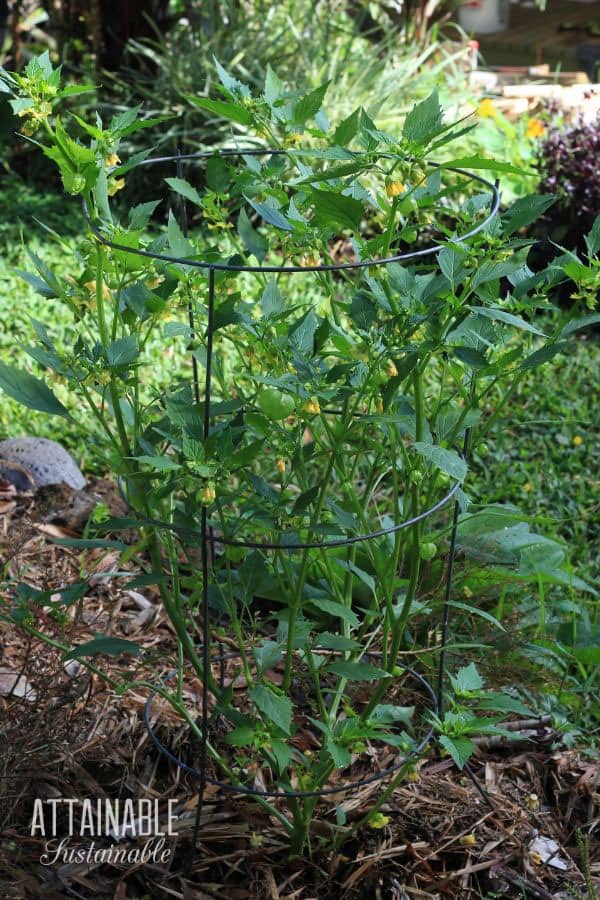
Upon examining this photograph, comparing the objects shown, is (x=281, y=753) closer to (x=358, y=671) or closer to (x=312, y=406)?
(x=358, y=671)

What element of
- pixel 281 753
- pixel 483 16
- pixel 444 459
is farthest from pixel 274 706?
pixel 483 16

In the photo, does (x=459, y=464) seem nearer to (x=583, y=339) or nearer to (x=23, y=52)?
(x=583, y=339)

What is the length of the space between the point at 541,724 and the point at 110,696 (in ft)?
3.09

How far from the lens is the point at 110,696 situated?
7.27ft

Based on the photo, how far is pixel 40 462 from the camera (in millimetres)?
3035

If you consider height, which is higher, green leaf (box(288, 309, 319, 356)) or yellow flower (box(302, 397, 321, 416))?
green leaf (box(288, 309, 319, 356))

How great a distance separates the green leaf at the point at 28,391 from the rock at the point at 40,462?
4.78 ft

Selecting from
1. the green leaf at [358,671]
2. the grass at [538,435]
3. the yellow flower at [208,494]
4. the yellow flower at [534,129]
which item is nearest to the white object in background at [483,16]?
the yellow flower at [534,129]

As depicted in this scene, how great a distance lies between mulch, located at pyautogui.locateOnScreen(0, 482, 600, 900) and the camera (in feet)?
5.97

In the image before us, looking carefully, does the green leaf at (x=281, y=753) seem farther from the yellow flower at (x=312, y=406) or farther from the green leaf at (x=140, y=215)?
the green leaf at (x=140, y=215)

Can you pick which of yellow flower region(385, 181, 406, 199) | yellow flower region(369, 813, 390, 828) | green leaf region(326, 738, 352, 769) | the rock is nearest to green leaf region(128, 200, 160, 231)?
yellow flower region(385, 181, 406, 199)

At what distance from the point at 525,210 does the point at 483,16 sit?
7.70m

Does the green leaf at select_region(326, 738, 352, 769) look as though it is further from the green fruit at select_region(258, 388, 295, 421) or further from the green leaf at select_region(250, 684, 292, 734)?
the green fruit at select_region(258, 388, 295, 421)

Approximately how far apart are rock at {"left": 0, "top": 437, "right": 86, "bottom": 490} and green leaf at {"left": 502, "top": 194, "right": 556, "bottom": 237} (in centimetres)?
181
